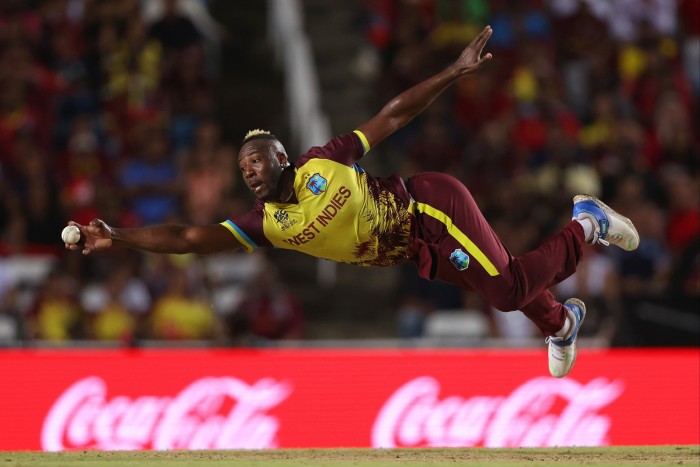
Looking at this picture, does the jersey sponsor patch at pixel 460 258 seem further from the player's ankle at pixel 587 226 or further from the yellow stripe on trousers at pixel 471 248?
the player's ankle at pixel 587 226

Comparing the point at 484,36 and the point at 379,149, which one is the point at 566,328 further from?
the point at 379,149

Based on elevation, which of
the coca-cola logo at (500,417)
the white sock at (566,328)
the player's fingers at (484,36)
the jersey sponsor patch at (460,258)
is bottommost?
the coca-cola logo at (500,417)

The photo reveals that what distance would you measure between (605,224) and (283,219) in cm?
237

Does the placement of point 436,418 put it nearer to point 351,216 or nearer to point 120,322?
point 351,216

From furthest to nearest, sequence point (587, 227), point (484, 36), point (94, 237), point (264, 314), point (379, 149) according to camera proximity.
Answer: point (379, 149) < point (264, 314) < point (587, 227) < point (484, 36) < point (94, 237)

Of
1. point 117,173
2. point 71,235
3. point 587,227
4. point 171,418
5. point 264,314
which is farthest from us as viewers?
point 117,173

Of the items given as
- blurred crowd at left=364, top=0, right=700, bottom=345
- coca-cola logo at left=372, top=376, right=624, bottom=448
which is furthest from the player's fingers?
blurred crowd at left=364, top=0, right=700, bottom=345

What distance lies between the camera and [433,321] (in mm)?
12977

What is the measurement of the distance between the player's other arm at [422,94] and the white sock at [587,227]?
4.96 ft

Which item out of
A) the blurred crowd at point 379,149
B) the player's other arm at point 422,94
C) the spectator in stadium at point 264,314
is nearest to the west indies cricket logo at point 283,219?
the player's other arm at point 422,94

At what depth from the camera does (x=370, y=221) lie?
26.7ft

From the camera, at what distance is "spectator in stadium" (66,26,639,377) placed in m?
8.04

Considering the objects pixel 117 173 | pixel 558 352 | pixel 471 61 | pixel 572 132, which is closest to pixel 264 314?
pixel 117 173

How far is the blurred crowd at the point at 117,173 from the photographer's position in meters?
12.8
